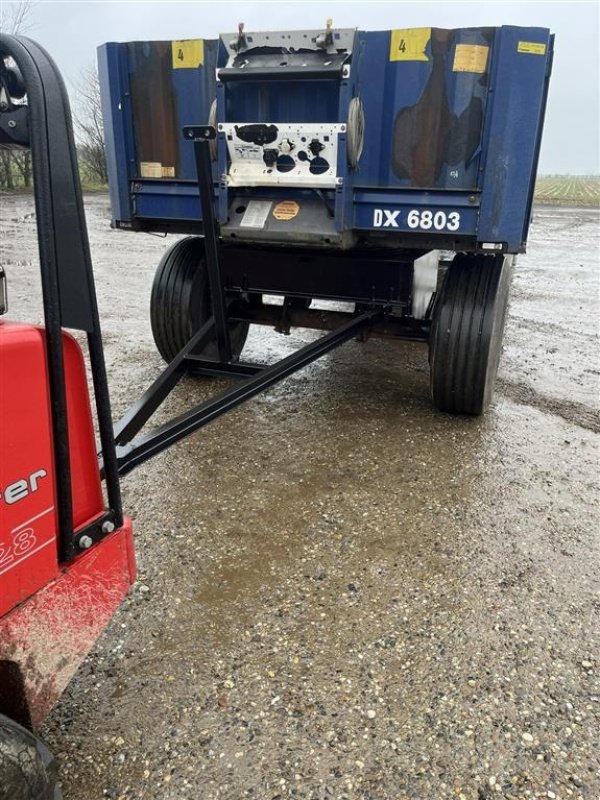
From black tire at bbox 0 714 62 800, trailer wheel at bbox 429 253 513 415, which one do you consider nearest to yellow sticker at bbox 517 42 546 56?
A: trailer wheel at bbox 429 253 513 415

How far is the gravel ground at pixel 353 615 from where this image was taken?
76.9 inches

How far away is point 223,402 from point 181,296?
178 cm

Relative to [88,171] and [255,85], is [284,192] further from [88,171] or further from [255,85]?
[88,171]

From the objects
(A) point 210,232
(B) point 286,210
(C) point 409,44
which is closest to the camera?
(C) point 409,44

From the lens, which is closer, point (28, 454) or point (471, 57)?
point (28, 454)

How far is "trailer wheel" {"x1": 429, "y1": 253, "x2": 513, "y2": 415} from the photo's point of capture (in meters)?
4.09

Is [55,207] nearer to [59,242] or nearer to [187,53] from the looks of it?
[59,242]

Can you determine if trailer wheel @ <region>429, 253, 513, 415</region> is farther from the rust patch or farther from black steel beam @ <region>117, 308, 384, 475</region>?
the rust patch

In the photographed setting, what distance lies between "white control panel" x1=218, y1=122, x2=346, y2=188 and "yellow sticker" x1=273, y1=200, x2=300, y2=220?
139mm

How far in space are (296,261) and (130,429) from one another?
193 cm

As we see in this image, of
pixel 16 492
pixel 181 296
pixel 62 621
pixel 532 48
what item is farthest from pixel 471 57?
pixel 62 621

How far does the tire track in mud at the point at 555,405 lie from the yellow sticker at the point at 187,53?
124 inches

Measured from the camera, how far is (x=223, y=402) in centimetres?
320

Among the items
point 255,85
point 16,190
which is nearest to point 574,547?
point 255,85
